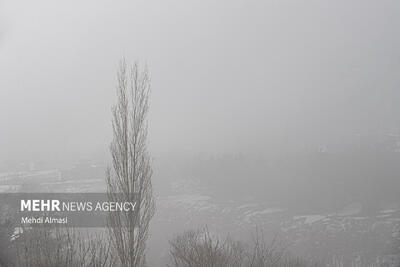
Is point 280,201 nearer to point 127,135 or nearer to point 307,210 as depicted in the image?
point 307,210

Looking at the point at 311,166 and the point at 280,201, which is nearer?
the point at 280,201

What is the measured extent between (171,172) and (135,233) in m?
22.8

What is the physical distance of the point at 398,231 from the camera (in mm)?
24641

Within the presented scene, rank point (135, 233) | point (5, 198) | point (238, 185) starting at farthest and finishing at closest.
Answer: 1. point (238, 185)
2. point (5, 198)
3. point (135, 233)

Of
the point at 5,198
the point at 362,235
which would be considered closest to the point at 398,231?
the point at 362,235

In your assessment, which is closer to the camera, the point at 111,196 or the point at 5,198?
the point at 111,196

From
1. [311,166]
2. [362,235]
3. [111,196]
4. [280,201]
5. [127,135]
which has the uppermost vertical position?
[127,135]

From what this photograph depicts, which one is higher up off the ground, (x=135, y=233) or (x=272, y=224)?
(x=135, y=233)

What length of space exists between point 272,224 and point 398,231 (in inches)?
315

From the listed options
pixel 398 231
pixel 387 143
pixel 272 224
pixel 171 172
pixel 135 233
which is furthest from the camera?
pixel 387 143

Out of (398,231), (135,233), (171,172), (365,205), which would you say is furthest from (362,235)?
(135,233)

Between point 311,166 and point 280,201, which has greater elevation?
point 311,166

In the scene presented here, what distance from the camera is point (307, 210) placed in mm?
31078

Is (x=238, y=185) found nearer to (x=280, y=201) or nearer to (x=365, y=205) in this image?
(x=280, y=201)
